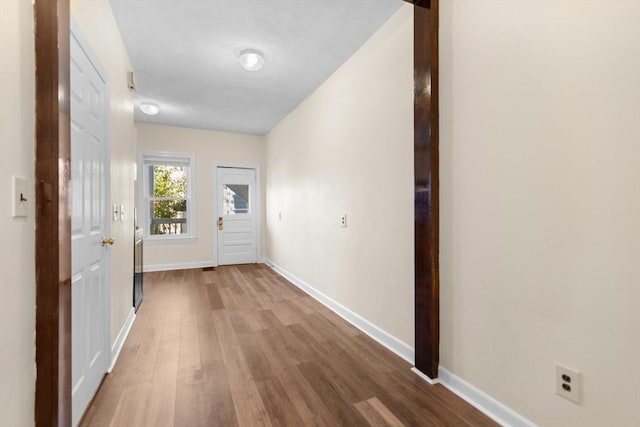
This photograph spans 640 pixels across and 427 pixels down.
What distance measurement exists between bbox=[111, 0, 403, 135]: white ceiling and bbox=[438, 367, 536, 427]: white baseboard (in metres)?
2.65

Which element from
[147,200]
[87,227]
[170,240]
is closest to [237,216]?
[170,240]

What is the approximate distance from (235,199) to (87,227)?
4203 mm

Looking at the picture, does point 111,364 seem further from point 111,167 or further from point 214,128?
point 214,128

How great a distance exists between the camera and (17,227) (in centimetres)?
93

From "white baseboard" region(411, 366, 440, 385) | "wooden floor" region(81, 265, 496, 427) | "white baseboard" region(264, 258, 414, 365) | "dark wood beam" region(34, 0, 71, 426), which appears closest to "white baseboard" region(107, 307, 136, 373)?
"wooden floor" region(81, 265, 496, 427)

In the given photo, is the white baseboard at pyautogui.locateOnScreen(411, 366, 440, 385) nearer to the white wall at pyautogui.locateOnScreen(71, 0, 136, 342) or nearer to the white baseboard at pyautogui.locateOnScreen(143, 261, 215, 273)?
the white wall at pyautogui.locateOnScreen(71, 0, 136, 342)

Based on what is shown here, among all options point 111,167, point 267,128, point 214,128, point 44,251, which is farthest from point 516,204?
point 214,128

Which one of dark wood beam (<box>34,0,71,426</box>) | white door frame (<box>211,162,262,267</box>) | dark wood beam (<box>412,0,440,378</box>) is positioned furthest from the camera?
white door frame (<box>211,162,262,267</box>)

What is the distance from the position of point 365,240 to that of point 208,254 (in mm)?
3901

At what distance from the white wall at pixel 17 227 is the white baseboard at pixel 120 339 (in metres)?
1.20

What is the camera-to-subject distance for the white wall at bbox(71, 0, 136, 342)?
183 cm

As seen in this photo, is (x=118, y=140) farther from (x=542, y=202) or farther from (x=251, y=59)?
(x=542, y=202)

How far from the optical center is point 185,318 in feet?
9.59

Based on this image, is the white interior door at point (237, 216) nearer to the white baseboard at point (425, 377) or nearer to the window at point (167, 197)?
the window at point (167, 197)
